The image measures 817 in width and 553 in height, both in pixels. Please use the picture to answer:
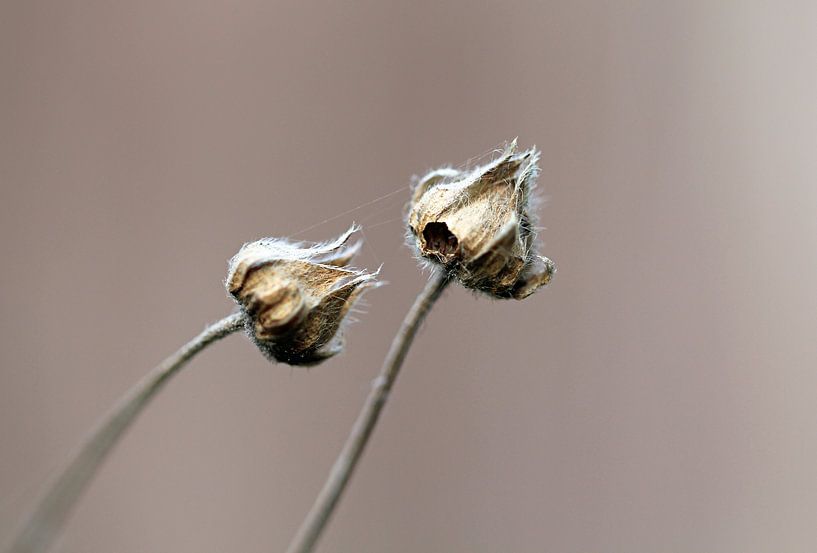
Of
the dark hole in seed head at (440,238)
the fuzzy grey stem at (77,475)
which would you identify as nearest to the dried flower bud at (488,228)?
the dark hole in seed head at (440,238)

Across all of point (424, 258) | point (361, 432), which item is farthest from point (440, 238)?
point (361, 432)

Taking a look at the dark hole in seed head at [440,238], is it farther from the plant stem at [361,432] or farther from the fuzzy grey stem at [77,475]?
the fuzzy grey stem at [77,475]

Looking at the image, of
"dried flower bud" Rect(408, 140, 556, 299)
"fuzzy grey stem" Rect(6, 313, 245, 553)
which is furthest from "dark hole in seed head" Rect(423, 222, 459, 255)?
"fuzzy grey stem" Rect(6, 313, 245, 553)

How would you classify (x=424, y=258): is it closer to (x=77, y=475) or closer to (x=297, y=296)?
(x=297, y=296)

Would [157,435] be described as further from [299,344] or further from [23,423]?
[299,344]

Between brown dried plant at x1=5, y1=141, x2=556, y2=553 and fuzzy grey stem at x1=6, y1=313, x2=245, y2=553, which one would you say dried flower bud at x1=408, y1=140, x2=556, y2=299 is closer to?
brown dried plant at x1=5, y1=141, x2=556, y2=553

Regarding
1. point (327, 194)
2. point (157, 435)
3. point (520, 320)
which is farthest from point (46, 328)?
point (520, 320)

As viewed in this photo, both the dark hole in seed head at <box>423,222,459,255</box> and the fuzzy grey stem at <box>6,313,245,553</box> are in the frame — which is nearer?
the fuzzy grey stem at <box>6,313,245,553</box>
